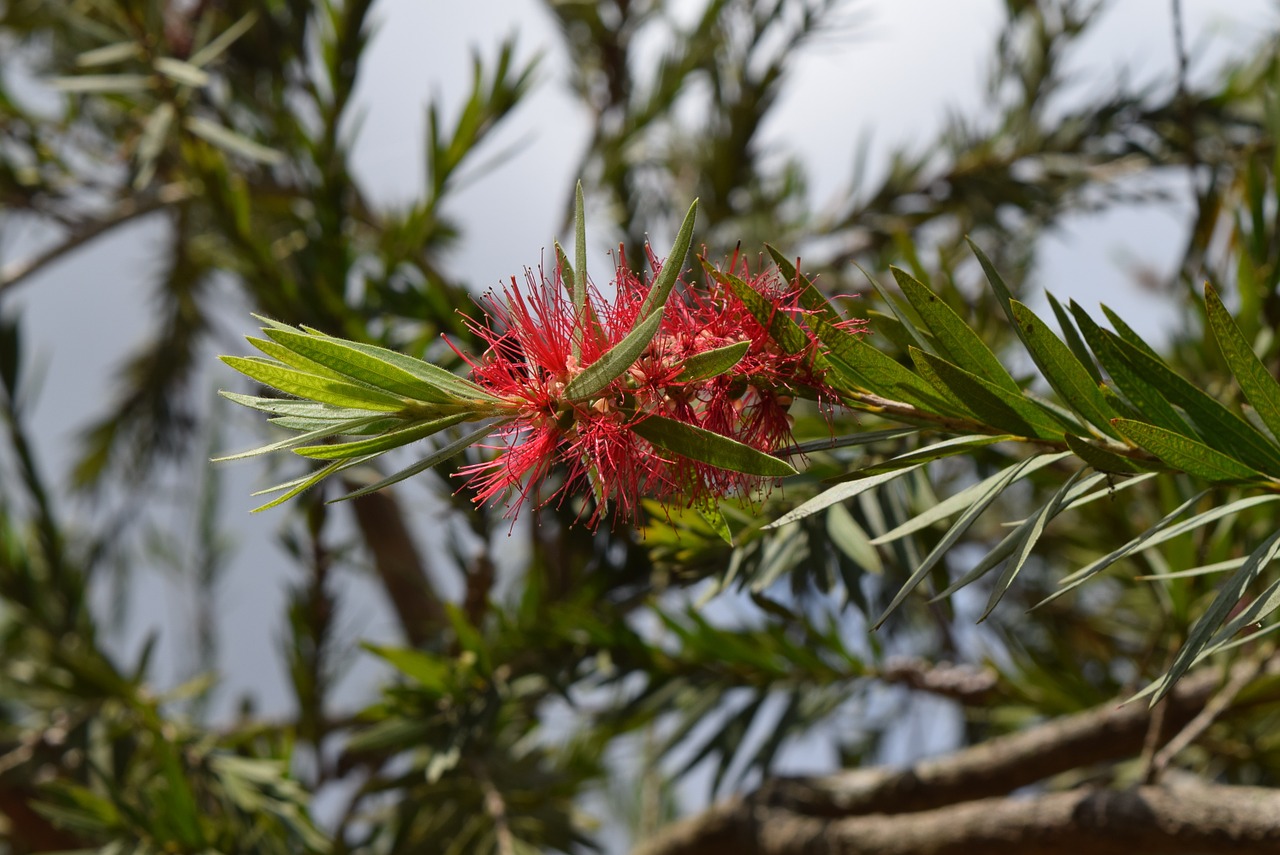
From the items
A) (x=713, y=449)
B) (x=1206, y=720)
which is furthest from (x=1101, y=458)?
(x=1206, y=720)

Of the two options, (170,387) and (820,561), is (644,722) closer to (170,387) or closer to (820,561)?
(820,561)

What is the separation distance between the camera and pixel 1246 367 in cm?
33

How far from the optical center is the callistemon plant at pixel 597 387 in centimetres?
31

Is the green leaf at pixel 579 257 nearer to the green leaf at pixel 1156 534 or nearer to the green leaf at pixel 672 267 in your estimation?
the green leaf at pixel 672 267

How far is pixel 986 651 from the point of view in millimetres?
819

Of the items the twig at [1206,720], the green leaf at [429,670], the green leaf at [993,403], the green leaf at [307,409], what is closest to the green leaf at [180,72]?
the green leaf at [429,670]

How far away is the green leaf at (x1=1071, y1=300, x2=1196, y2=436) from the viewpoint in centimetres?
34

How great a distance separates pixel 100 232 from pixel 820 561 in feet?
3.04

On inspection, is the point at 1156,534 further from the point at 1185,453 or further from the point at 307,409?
the point at 307,409

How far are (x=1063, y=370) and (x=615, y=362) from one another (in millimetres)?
162

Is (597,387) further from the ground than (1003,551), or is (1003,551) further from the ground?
(597,387)

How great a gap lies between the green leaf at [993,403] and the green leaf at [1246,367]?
0.06 m

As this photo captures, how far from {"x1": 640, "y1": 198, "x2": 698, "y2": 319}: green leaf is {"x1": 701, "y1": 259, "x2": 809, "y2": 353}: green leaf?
5 cm

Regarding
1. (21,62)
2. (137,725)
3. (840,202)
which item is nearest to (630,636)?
(137,725)
